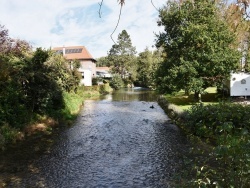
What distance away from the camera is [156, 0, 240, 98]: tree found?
2716 centimetres

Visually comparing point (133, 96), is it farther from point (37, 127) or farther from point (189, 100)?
point (37, 127)

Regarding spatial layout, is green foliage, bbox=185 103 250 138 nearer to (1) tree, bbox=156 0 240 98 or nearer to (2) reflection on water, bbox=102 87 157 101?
(1) tree, bbox=156 0 240 98

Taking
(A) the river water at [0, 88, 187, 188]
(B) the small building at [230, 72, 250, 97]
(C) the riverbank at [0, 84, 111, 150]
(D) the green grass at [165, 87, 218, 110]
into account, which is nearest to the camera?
(A) the river water at [0, 88, 187, 188]

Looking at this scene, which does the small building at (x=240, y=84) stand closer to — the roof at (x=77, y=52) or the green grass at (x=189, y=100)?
the green grass at (x=189, y=100)

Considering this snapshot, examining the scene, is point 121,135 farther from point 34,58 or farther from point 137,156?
point 34,58

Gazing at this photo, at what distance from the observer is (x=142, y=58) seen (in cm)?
9444

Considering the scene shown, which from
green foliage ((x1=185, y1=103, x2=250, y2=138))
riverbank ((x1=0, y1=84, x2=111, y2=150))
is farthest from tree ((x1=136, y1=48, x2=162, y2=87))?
green foliage ((x1=185, y1=103, x2=250, y2=138))

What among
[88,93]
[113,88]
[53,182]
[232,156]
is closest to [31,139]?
[53,182]

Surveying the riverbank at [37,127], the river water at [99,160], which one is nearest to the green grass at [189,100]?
the river water at [99,160]

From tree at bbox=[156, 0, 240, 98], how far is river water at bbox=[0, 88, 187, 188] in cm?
832

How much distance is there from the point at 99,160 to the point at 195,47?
19835 millimetres

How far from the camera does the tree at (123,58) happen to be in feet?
324

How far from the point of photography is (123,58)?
98.4 meters

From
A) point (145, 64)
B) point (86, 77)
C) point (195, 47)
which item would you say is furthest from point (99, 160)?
point (145, 64)
